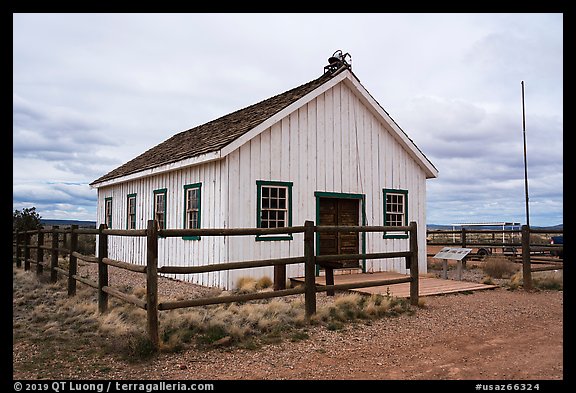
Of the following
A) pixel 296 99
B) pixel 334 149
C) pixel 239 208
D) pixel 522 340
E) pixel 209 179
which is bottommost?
pixel 522 340

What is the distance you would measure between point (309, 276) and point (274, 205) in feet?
16.8

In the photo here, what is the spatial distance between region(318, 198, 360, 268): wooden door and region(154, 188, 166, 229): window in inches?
207

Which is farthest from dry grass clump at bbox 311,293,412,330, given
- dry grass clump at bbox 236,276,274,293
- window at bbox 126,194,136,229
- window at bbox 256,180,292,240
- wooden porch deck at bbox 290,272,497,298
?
window at bbox 126,194,136,229

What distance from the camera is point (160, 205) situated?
15773mm

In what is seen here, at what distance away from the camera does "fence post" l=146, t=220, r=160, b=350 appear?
20.8 feet

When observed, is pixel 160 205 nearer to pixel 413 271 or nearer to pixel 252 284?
pixel 252 284

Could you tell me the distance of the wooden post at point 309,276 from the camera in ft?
26.5

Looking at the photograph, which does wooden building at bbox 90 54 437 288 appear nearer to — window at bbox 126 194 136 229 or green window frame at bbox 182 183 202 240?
green window frame at bbox 182 183 202 240

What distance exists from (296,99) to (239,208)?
11.5ft

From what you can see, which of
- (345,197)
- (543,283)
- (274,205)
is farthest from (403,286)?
(543,283)

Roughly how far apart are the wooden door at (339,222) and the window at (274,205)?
1.29 metres
